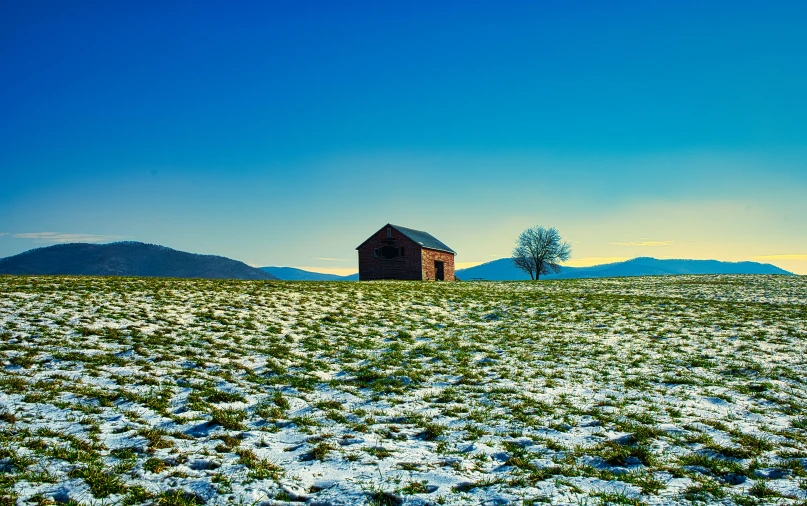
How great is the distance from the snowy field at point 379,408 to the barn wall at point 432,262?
40541 millimetres

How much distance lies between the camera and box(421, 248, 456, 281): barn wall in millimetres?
61906

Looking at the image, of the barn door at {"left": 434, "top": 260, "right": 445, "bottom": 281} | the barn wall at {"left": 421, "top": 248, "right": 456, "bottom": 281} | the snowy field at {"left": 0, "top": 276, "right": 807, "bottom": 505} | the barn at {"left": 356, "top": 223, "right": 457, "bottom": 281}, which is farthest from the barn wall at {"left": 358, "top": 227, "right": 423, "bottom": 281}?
the snowy field at {"left": 0, "top": 276, "right": 807, "bottom": 505}

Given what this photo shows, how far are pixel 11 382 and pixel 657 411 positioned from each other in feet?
47.1

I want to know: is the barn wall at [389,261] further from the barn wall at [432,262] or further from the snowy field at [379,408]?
the snowy field at [379,408]

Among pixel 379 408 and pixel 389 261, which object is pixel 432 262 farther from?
pixel 379 408

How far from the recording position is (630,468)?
Result: 6.91m

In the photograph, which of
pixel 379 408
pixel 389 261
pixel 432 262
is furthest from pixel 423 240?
pixel 379 408

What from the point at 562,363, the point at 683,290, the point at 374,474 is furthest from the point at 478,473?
the point at 683,290

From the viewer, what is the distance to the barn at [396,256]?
61125 mm

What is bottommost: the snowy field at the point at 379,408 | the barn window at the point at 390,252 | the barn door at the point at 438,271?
the snowy field at the point at 379,408

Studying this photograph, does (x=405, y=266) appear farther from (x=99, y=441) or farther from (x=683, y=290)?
(x=99, y=441)

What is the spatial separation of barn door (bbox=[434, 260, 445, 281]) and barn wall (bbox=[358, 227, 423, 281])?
593 centimetres

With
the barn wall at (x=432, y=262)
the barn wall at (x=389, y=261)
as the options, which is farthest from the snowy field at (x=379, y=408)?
the barn wall at (x=432, y=262)

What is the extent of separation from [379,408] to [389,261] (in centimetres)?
5301
